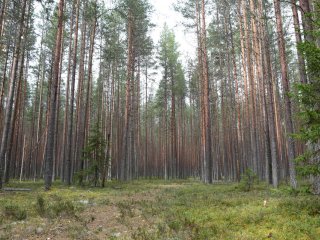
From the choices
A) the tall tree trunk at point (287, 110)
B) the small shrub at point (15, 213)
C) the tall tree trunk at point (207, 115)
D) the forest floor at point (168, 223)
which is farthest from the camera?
the tall tree trunk at point (207, 115)

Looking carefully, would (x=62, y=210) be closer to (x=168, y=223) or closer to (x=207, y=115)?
(x=168, y=223)

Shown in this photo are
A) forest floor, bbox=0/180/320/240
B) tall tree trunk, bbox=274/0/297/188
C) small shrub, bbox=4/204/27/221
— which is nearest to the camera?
forest floor, bbox=0/180/320/240

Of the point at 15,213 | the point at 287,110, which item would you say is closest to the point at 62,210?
the point at 15,213

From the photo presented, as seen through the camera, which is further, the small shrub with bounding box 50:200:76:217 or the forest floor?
the small shrub with bounding box 50:200:76:217

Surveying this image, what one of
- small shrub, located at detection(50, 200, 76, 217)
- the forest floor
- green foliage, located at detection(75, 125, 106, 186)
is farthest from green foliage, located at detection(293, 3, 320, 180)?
green foliage, located at detection(75, 125, 106, 186)

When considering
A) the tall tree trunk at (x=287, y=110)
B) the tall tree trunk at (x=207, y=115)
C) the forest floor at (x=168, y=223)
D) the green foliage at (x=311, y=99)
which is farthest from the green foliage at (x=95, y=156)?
the green foliage at (x=311, y=99)

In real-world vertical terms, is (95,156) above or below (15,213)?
above

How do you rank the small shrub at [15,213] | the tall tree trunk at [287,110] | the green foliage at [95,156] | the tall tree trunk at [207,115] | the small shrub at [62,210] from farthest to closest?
the tall tree trunk at [207,115] → the green foliage at [95,156] → the tall tree trunk at [287,110] → the small shrub at [62,210] → the small shrub at [15,213]

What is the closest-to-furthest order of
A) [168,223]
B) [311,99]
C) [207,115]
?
[311,99]
[168,223]
[207,115]

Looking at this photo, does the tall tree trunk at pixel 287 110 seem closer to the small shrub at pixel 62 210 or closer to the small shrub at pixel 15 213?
the small shrub at pixel 62 210

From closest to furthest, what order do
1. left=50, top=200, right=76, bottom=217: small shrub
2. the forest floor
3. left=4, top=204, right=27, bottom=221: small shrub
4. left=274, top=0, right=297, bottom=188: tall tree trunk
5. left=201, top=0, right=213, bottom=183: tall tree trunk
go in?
the forest floor
left=4, top=204, right=27, bottom=221: small shrub
left=50, top=200, right=76, bottom=217: small shrub
left=274, top=0, right=297, bottom=188: tall tree trunk
left=201, top=0, right=213, bottom=183: tall tree trunk

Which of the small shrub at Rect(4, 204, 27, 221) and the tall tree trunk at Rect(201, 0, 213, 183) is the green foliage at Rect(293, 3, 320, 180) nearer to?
the small shrub at Rect(4, 204, 27, 221)

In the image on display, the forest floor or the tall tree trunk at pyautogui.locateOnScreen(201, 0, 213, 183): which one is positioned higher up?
the tall tree trunk at pyautogui.locateOnScreen(201, 0, 213, 183)

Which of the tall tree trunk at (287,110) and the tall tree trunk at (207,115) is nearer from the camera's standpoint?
the tall tree trunk at (287,110)
